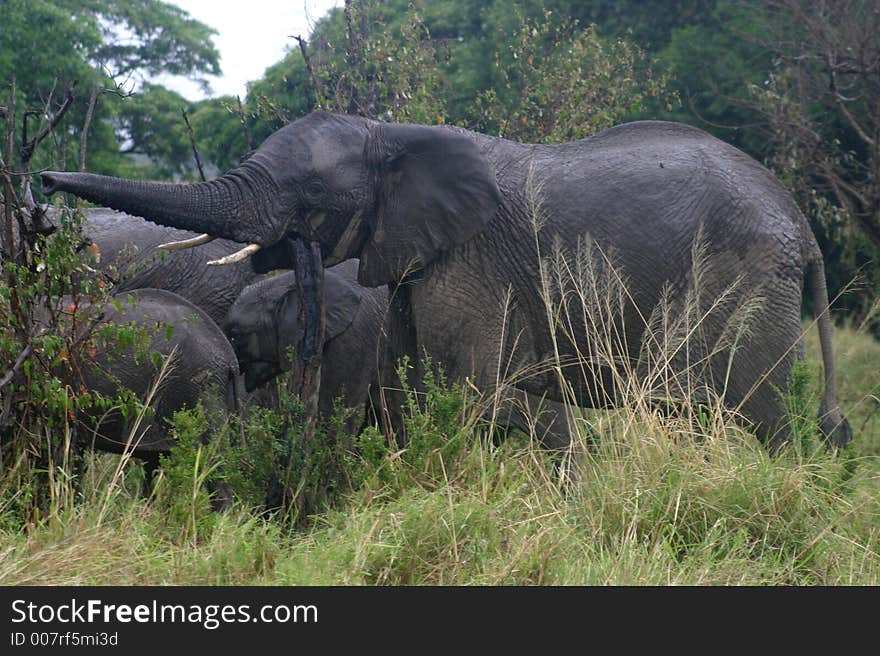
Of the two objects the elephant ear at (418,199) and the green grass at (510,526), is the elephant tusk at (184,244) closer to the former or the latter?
the elephant ear at (418,199)

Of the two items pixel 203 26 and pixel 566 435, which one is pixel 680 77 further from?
pixel 203 26

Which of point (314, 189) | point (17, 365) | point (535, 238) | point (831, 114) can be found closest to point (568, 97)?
point (831, 114)

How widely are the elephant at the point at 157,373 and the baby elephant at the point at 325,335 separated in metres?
0.47

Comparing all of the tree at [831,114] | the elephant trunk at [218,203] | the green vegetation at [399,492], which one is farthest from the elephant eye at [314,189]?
the tree at [831,114]

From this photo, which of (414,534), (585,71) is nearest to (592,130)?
(585,71)

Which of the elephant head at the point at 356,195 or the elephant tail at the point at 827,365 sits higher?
the elephant head at the point at 356,195

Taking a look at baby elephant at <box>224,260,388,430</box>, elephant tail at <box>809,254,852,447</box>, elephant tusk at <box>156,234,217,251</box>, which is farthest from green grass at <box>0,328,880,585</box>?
baby elephant at <box>224,260,388,430</box>

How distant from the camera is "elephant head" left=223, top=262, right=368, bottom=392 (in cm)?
736

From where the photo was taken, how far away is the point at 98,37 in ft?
80.4

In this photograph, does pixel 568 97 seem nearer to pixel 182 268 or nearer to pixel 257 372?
pixel 182 268

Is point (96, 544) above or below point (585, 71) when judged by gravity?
below

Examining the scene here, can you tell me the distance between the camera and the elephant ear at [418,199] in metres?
6.54

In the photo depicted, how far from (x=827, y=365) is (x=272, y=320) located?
3.00 m

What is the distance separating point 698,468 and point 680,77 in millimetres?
10032
